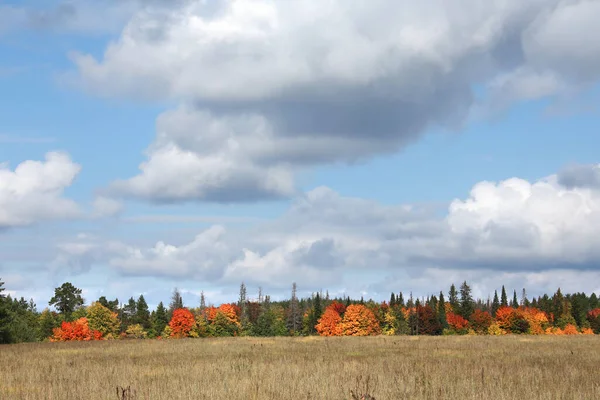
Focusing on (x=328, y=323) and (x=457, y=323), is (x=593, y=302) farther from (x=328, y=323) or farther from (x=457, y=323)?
(x=328, y=323)

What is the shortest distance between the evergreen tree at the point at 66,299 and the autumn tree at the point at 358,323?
176ft

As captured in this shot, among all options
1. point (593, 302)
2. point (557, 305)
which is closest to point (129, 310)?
point (557, 305)

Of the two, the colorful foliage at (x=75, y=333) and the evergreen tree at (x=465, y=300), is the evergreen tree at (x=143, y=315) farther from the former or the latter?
the evergreen tree at (x=465, y=300)

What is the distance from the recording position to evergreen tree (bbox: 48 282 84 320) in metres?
112

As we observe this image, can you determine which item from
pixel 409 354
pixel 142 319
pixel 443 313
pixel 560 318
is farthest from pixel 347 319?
pixel 409 354

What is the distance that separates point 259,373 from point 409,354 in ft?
34.6

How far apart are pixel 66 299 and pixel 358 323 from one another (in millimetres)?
57637

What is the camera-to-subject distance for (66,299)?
113125 millimetres

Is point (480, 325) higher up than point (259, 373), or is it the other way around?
point (259, 373)

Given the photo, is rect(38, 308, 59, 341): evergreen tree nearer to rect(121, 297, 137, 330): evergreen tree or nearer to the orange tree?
rect(121, 297, 137, 330): evergreen tree

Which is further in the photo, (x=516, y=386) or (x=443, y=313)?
(x=443, y=313)

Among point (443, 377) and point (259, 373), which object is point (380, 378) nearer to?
point (443, 377)

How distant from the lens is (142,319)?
11075 cm

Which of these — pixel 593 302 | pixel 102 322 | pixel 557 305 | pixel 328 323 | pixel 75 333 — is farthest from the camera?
pixel 593 302
